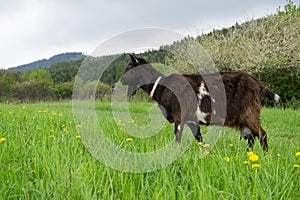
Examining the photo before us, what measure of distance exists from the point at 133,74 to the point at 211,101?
145cm

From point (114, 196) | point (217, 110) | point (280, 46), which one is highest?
point (280, 46)

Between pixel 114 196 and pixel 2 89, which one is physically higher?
pixel 2 89

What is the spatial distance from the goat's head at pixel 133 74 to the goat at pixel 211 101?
0.42 metres

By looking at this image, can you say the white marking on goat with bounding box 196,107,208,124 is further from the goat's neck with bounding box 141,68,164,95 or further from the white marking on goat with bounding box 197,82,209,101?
the goat's neck with bounding box 141,68,164,95

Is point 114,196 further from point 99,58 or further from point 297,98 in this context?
point 297,98

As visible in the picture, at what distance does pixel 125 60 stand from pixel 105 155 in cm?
275

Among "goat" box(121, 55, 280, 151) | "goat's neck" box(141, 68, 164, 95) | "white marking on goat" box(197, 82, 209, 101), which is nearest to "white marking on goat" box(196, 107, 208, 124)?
"goat" box(121, 55, 280, 151)

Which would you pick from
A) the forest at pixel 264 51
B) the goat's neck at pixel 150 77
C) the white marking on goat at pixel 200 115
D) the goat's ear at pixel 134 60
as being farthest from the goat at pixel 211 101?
the forest at pixel 264 51

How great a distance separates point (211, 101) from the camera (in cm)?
416

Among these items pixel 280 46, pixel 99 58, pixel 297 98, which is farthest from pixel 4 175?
pixel 280 46

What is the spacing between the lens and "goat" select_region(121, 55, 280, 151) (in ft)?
13.1

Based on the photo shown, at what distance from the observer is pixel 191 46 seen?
730 inches

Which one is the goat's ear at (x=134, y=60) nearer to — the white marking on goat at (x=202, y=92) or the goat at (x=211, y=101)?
the goat at (x=211, y=101)

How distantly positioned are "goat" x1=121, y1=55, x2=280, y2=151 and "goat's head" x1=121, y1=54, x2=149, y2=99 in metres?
0.42
